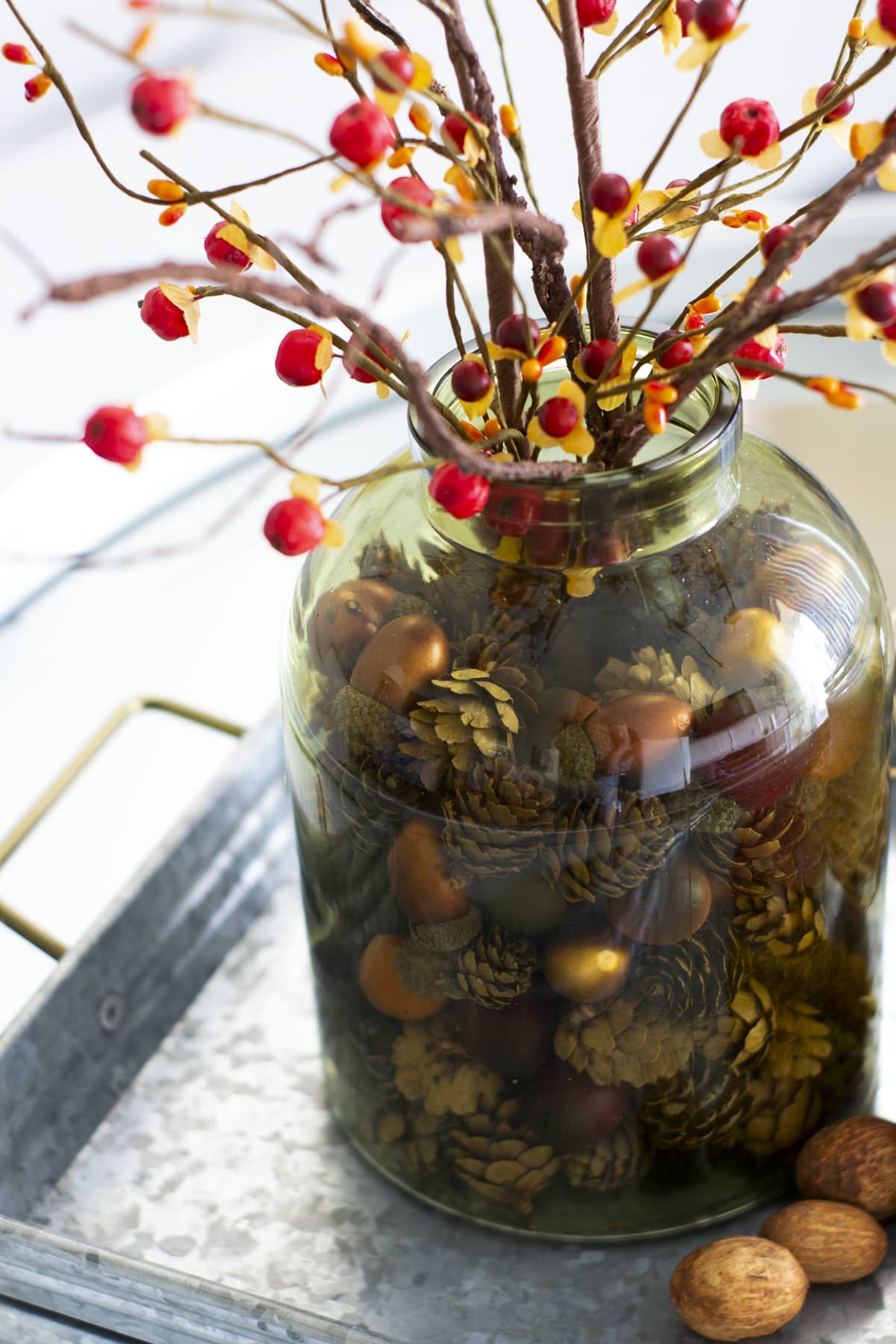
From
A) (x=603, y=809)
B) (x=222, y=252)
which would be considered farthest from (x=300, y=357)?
(x=603, y=809)

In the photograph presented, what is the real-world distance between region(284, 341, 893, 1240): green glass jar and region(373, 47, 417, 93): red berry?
119 millimetres

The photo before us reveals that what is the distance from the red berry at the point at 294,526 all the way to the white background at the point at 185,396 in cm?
27

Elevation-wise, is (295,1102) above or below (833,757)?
below

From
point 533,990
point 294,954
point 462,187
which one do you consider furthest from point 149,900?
point 462,187

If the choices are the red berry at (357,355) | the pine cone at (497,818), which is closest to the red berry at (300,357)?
the red berry at (357,355)

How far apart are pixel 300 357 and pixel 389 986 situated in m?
0.19

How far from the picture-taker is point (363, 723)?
0.40 m

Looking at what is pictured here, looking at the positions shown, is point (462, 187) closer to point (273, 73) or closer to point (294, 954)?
point (294, 954)

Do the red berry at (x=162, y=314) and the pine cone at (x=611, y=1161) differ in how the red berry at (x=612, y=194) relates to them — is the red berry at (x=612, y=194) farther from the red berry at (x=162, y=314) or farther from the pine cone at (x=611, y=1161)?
the pine cone at (x=611, y=1161)

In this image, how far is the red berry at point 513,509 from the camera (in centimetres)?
36

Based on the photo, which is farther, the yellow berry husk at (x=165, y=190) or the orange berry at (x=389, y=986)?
the orange berry at (x=389, y=986)

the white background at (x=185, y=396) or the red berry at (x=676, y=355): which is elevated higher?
the white background at (x=185, y=396)

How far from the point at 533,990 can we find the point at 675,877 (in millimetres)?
50

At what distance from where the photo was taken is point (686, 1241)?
470mm
